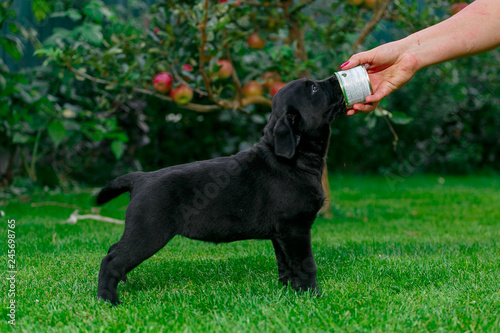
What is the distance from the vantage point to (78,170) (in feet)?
23.0

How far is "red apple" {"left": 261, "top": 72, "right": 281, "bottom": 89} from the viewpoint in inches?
173

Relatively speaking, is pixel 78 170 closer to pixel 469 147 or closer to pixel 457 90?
pixel 457 90

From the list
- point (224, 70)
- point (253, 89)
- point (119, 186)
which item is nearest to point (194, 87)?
point (224, 70)

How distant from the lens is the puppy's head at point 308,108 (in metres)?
2.48

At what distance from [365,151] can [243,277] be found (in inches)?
244

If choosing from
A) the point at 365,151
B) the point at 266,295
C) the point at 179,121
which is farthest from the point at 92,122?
the point at 365,151

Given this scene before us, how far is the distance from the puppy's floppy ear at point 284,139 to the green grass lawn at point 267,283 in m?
0.66

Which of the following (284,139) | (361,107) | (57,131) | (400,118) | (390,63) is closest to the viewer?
(284,139)

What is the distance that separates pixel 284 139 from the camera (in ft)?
7.74

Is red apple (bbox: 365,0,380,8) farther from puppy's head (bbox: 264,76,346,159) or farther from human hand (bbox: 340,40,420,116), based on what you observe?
puppy's head (bbox: 264,76,346,159)

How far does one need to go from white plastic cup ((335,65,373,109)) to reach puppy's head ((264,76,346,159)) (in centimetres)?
6

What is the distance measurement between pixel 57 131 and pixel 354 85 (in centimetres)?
315

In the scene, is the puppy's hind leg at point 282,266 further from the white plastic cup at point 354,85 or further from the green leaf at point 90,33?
the green leaf at point 90,33

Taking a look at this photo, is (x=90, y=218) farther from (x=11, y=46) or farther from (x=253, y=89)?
(x=253, y=89)
